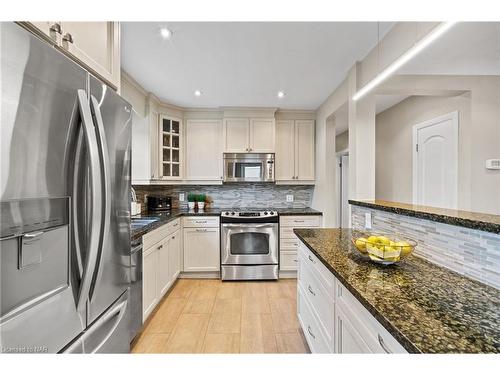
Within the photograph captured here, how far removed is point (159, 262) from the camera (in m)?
2.63

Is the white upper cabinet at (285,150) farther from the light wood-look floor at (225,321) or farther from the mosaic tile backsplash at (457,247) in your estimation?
the mosaic tile backsplash at (457,247)

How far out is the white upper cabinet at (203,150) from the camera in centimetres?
384

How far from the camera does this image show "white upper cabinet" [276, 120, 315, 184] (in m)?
3.89

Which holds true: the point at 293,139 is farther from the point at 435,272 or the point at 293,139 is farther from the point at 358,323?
the point at 358,323

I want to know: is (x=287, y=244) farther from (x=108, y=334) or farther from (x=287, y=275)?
(x=108, y=334)

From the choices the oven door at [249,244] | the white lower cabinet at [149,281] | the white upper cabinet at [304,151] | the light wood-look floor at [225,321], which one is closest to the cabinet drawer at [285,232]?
the oven door at [249,244]

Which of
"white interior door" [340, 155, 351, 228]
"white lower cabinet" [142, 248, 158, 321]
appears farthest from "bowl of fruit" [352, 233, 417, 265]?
"white interior door" [340, 155, 351, 228]

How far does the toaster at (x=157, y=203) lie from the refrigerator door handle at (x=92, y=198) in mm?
2849

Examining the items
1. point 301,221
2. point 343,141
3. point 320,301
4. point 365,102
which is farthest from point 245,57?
point 343,141

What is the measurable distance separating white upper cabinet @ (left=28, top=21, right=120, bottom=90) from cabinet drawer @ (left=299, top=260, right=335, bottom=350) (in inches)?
65.1
